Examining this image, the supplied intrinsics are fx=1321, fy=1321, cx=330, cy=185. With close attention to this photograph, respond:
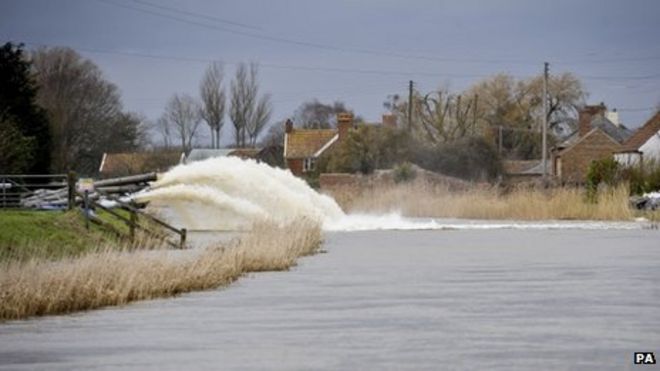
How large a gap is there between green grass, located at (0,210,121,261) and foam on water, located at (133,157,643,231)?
8.61 metres

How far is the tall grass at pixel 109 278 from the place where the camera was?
2809 cm

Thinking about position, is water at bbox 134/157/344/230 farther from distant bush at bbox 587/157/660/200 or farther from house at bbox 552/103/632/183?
house at bbox 552/103/632/183

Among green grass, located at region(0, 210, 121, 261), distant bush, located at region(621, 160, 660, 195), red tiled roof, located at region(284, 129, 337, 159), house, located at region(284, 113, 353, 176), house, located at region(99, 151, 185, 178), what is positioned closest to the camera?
green grass, located at region(0, 210, 121, 261)

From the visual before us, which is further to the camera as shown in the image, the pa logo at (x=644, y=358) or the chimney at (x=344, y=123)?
the chimney at (x=344, y=123)

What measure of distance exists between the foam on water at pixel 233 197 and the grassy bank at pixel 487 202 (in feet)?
16.9

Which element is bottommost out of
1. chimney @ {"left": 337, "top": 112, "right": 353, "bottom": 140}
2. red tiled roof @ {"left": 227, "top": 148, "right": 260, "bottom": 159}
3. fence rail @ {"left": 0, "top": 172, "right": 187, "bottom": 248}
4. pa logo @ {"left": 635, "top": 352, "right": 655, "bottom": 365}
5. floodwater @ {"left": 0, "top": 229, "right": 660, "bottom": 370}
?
floodwater @ {"left": 0, "top": 229, "right": 660, "bottom": 370}

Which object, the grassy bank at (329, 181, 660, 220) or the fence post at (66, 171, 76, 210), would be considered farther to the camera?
the grassy bank at (329, 181, 660, 220)

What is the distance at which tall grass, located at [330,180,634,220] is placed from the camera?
71.7 m

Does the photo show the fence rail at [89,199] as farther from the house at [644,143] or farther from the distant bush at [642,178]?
the house at [644,143]

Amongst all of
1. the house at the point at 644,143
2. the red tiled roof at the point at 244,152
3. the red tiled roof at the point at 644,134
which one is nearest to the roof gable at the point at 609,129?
the red tiled roof at the point at 644,134

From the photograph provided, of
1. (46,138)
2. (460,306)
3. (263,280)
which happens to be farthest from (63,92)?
(460,306)

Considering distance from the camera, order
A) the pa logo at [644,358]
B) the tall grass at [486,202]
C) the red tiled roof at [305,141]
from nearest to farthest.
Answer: the pa logo at [644,358] < the tall grass at [486,202] < the red tiled roof at [305,141]

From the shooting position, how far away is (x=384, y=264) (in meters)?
41.8

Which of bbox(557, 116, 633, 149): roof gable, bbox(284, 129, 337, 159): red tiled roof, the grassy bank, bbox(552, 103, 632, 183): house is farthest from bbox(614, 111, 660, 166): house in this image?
bbox(284, 129, 337, 159): red tiled roof
